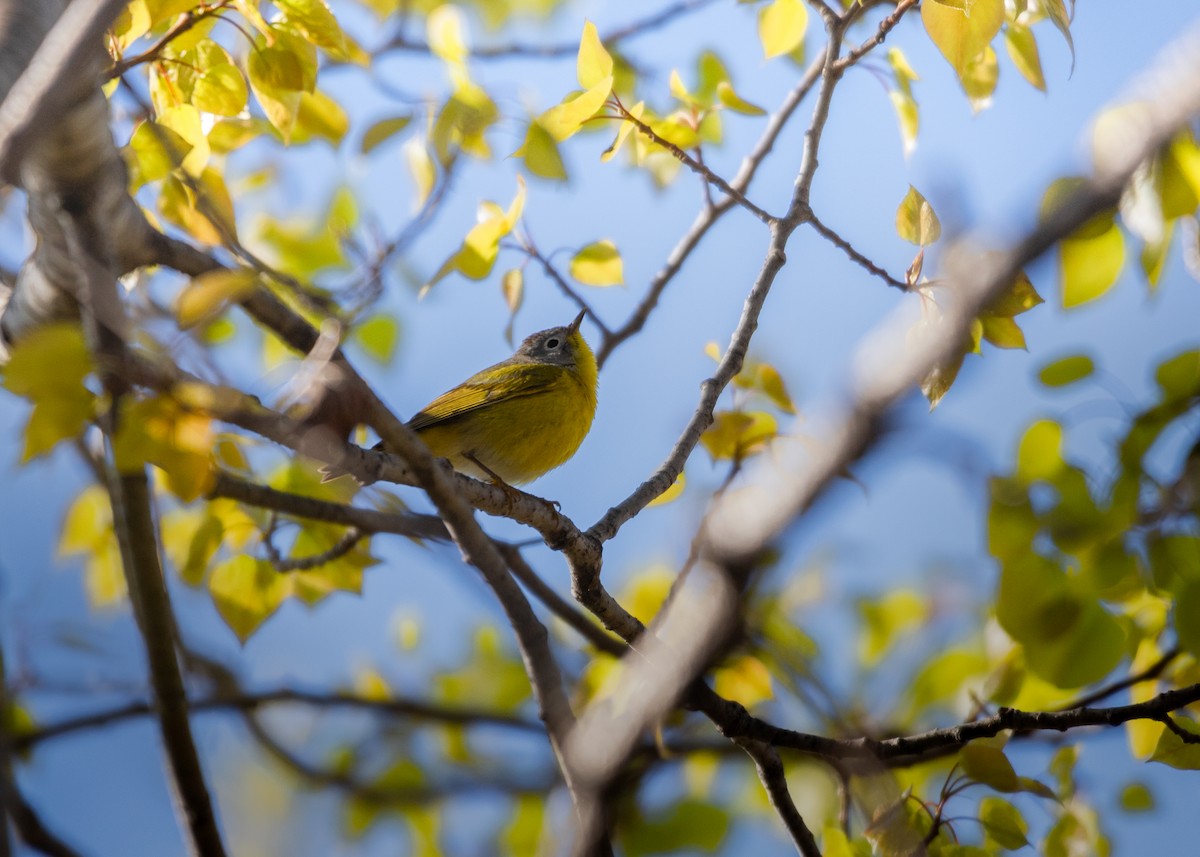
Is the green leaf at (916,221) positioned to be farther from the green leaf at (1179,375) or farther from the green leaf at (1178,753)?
the green leaf at (1178,753)

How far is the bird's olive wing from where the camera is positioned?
15.4ft

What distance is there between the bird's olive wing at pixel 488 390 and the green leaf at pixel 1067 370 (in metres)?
3.32

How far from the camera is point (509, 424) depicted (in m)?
4.77

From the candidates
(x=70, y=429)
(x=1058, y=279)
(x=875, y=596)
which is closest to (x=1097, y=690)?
(x=875, y=596)

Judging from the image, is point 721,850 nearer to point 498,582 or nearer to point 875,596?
point 498,582

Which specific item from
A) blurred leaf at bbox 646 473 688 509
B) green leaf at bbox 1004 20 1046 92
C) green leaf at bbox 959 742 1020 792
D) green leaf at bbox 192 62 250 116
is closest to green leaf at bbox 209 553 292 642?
blurred leaf at bbox 646 473 688 509

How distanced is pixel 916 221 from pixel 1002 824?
1.42 metres

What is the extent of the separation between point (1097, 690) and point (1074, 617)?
5.31 ft

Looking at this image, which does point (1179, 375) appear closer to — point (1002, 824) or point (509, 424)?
point (1002, 824)

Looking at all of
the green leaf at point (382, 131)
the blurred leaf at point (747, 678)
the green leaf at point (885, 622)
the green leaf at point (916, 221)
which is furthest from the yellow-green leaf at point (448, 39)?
the green leaf at point (885, 622)

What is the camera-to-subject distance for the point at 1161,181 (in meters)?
1.73

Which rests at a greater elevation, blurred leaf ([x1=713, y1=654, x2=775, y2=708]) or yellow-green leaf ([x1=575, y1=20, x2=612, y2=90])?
yellow-green leaf ([x1=575, y1=20, x2=612, y2=90])

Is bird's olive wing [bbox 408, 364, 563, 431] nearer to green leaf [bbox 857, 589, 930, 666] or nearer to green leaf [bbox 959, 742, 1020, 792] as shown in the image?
green leaf [bbox 857, 589, 930, 666]

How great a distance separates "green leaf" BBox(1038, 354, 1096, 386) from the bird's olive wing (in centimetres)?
332
